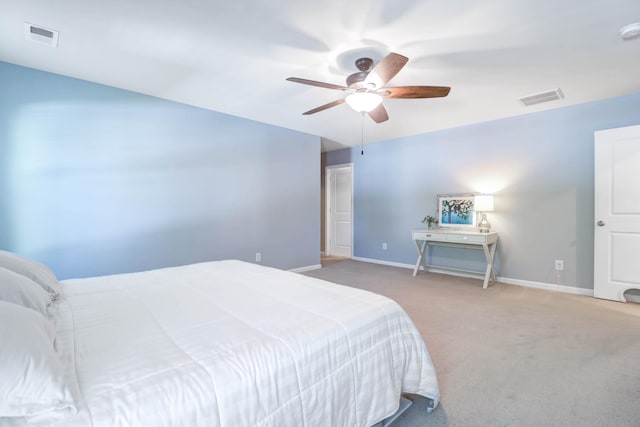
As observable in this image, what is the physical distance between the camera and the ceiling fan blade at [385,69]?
1.91 m

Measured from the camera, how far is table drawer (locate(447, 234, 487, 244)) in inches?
146

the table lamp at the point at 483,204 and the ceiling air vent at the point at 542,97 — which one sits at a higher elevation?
the ceiling air vent at the point at 542,97

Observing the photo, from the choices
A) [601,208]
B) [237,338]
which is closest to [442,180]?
[601,208]

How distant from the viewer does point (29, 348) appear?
0.72 m

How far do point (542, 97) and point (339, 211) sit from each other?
3912 mm

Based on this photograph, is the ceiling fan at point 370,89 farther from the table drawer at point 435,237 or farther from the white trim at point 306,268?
the white trim at point 306,268

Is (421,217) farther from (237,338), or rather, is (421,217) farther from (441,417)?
(237,338)

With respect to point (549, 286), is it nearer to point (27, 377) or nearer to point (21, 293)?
point (27, 377)

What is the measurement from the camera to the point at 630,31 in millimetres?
2064

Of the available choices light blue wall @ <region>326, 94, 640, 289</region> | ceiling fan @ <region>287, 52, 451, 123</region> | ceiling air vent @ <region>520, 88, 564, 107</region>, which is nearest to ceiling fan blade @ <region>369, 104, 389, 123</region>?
ceiling fan @ <region>287, 52, 451, 123</region>

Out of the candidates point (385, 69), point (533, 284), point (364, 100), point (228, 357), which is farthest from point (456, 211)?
point (228, 357)

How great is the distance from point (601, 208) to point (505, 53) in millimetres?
2221

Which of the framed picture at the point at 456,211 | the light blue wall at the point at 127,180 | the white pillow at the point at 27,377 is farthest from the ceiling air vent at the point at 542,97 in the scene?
the white pillow at the point at 27,377

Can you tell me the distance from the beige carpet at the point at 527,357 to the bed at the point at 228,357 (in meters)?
0.35
